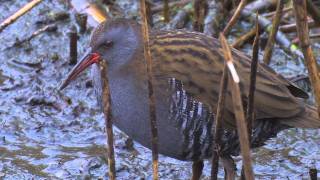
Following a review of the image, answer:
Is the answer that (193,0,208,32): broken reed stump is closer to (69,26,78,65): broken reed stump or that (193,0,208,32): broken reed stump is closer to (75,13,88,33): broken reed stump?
(69,26,78,65): broken reed stump

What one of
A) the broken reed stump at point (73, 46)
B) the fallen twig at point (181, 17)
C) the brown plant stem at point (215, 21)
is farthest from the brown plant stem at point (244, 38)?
the broken reed stump at point (73, 46)

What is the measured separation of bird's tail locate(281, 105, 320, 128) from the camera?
4.32 metres

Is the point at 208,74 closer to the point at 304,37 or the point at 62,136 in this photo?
the point at 304,37

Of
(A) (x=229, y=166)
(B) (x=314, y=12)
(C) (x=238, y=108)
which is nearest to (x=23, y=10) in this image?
(A) (x=229, y=166)

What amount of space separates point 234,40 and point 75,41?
1.24m

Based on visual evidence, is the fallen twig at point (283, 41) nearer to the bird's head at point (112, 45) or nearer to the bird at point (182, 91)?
the bird at point (182, 91)

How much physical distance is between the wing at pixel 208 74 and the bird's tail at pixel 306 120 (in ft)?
0.14

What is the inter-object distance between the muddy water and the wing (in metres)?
0.83

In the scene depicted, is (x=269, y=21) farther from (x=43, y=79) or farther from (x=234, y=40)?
(x=43, y=79)

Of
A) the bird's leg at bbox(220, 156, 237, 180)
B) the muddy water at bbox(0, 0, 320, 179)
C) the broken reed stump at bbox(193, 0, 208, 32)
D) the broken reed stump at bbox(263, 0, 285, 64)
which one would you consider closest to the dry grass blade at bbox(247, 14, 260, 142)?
the broken reed stump at bbox(263, 0, 285, 64)

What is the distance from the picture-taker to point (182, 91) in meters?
4.17

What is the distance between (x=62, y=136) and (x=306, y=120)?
1719 millimetres

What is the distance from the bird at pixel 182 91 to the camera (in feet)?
13.7

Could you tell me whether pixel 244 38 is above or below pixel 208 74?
above
